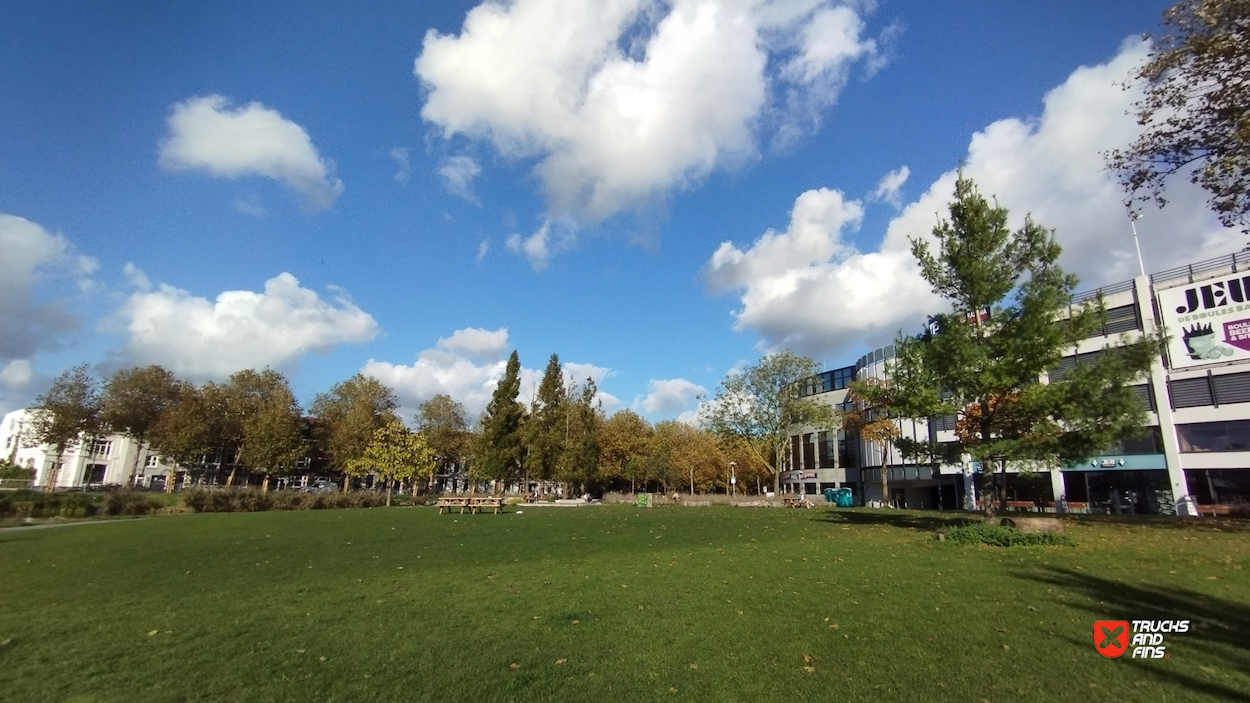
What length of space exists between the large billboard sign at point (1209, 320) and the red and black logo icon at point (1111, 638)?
143 ft

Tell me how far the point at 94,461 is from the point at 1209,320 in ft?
416

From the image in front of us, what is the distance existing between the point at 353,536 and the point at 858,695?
58.8ft

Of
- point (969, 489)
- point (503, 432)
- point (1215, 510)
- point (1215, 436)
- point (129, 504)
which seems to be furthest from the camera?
point (503, 432)

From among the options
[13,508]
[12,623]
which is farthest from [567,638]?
[13,508]

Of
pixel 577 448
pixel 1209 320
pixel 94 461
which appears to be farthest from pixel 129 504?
pixel 94 461

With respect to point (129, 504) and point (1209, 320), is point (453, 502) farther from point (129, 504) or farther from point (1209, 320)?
point (1209, 320)

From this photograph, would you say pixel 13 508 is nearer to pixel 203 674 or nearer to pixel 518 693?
pixel 203 674

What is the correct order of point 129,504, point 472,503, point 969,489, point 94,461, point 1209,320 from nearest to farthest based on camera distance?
point 129,504
point 472,503
point 1209,320
point 969,489
point 94,461

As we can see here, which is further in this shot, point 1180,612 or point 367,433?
point 367,433

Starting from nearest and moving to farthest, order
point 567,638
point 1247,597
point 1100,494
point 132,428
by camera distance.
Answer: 1. point 567,638
2. point 1247,597
3. point 1100,494
4. point 132,428

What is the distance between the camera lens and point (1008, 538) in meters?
15.5

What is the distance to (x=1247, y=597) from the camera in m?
9.01

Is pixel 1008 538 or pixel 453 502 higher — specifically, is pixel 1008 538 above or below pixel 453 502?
above

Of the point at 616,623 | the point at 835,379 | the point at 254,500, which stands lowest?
the point at 616,623
